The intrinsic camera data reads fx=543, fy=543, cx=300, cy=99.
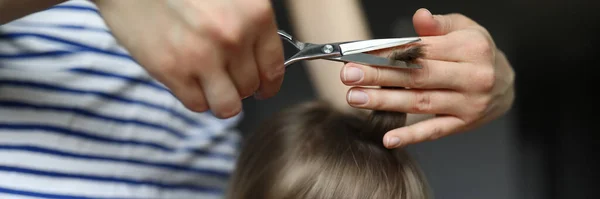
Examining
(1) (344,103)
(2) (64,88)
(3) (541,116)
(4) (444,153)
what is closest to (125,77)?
(2) (64,88)

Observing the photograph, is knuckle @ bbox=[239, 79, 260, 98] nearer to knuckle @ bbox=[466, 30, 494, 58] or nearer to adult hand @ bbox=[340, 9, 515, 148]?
adult hand @ bbox=[340, 9, 515, 148]

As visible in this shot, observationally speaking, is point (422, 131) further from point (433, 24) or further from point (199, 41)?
point (199, 41)

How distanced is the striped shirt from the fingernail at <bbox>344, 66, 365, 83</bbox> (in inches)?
11.8

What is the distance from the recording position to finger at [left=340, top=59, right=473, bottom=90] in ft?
1.49

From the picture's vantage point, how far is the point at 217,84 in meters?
0.36

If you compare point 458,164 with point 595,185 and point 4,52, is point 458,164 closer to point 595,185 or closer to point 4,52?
point 595,185

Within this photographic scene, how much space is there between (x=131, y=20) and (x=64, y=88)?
292 mm

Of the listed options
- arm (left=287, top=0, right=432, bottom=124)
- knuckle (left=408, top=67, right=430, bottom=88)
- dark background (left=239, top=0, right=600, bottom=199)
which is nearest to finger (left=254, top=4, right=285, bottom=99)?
knuckle (left=408, top=67, right=430, bottom=88)

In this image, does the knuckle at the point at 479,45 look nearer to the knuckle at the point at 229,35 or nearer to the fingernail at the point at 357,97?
the fingernail at the point at 357,97

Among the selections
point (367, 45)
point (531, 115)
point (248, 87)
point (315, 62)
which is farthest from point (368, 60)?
point (531, 115)

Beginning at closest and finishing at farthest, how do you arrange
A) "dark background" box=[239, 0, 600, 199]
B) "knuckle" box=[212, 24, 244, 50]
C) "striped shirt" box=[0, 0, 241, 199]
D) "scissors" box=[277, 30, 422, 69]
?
"knuckle" box=[212, 24, 244, 50] < "scissors" box=[277, 30, 422, 69] < "striped shirt" box=[0, 0, 241, 199] < "dark background" box=[239, 0, 600, 199]

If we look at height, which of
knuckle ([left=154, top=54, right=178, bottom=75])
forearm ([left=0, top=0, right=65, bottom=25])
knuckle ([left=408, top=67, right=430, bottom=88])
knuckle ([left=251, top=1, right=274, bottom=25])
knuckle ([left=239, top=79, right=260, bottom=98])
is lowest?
knuckle ([left=408, top=67, right=430, bottom=88])

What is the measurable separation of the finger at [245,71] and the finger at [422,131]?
17 centimetres

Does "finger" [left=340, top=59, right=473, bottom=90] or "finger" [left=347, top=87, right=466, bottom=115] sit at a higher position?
"finger" [left=340, top=59, right=473, bottom=90]
